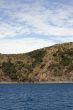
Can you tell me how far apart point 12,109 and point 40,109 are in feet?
27.6

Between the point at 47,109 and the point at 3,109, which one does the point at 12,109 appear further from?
the point at 47,109

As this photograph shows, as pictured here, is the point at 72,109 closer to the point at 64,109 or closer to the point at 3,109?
the point at 64,109

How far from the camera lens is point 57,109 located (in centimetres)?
10381

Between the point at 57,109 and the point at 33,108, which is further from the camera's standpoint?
the point at 33,108

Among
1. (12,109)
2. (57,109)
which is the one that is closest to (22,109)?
(12,109)

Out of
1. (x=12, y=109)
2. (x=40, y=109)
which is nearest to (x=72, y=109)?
(x=40, y=109)

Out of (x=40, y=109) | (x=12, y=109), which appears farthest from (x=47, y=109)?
(x=12, y=109)

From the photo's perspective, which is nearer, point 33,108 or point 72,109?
point 72,109

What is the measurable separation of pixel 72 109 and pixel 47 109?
25.0 feet

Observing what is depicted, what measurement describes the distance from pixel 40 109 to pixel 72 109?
9914mm

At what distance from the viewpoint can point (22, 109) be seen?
106875mm

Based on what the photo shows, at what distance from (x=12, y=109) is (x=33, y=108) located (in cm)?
841

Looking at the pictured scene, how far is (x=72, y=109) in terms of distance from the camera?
103 metres

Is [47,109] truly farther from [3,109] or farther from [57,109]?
[3,109]
